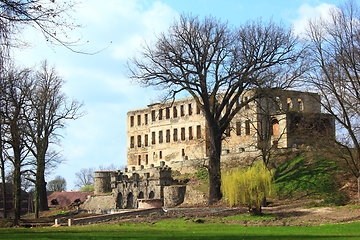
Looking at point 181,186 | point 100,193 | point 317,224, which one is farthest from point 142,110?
point 317,224

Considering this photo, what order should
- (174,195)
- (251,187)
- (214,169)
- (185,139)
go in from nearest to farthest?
1. (251,187)
2. (214,169)
3. (174,195)
4. (185,139)

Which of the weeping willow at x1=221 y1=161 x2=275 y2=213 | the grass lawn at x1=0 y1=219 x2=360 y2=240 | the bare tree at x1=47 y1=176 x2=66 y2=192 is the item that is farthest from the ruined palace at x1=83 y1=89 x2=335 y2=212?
the bare tree at x1=47 y1=176 x2=66 y2=192

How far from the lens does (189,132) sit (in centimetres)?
6731

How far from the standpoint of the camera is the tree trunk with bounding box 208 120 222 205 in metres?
40.2

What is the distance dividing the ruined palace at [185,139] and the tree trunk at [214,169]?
2.72 meters

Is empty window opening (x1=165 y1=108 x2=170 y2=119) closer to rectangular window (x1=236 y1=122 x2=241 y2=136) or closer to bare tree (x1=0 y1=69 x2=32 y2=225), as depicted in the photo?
rectangular window (x1=236 y1=122 x2=241 y2=136)

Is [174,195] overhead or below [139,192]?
below

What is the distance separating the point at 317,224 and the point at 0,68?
18905 mm

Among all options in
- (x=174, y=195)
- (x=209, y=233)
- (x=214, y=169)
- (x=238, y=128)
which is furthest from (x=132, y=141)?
(x=209, y=233)

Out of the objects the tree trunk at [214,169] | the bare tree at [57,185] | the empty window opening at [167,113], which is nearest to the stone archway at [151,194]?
the tree trunk at [214,169]

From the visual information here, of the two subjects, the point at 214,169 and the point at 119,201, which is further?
the point at 119,201

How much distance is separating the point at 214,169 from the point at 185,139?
27.5 metres

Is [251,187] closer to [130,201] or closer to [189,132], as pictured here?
[130,201]

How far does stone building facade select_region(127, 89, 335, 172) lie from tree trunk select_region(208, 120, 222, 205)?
7.99 meters
